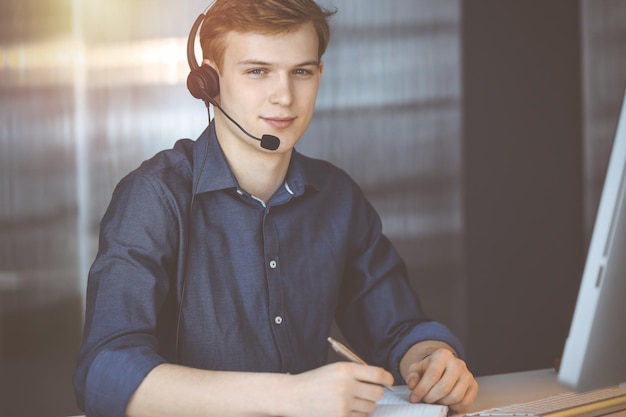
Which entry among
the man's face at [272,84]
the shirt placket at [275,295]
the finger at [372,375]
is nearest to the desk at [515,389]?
the finger at [372,375]

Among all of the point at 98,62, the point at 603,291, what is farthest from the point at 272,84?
the point at 98,62

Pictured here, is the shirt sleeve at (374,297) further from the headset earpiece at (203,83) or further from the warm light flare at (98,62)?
the warm light flare at (98,62)

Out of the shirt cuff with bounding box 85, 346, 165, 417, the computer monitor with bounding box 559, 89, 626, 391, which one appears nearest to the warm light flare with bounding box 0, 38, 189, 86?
the shirt cuff with bounding box 85, 346, 165, 417

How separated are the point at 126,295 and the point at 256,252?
320 millimetres

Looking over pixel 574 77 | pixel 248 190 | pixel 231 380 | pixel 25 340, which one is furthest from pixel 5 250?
pixel 574 77

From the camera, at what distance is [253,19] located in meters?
1.47

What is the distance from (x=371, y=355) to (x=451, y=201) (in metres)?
1.72

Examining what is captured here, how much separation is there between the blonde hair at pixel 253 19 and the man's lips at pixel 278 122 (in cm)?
17

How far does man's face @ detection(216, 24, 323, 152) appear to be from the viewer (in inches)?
57.3

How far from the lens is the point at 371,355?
1562 millimetres

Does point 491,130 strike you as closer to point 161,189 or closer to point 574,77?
point 574,77

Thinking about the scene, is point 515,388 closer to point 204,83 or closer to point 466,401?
point 466,401

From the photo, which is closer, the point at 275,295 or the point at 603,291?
the point at 603,291

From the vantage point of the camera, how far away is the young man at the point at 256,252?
123 cm
